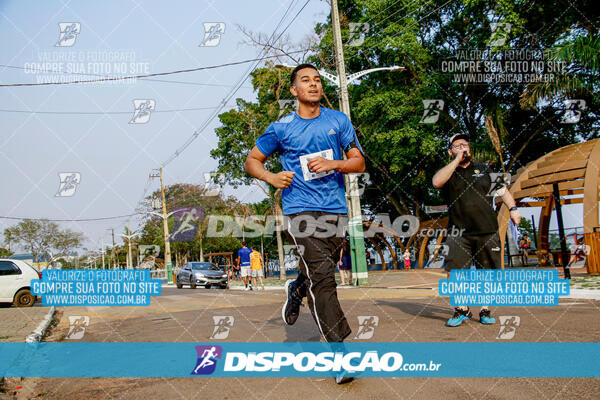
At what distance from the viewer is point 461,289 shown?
546 cm

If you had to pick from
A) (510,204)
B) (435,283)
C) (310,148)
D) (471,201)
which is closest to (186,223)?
(435,283)

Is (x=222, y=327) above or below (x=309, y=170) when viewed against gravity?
below

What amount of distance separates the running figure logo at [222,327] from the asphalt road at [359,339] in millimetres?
83

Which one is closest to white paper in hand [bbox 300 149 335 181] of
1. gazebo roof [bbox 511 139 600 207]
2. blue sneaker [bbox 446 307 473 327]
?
blue sneaker [bbox 446 307 473 327]

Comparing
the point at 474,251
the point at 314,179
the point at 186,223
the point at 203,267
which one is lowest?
the point at 203,267

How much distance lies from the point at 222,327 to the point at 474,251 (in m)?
3.11

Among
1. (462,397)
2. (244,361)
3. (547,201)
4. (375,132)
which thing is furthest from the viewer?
(375,132)

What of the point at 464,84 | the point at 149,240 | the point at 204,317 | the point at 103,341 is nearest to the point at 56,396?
the point at 103,341

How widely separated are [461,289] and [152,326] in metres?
4.41

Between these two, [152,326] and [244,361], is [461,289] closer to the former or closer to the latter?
[244,361]

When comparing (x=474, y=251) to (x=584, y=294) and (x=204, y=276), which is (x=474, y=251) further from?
(x=204, y=276)

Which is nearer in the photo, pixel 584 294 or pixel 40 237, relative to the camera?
pixel 584 294

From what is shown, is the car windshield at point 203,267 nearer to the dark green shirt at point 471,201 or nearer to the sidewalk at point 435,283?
the sidewalk at point 435,283

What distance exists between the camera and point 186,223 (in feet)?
186
